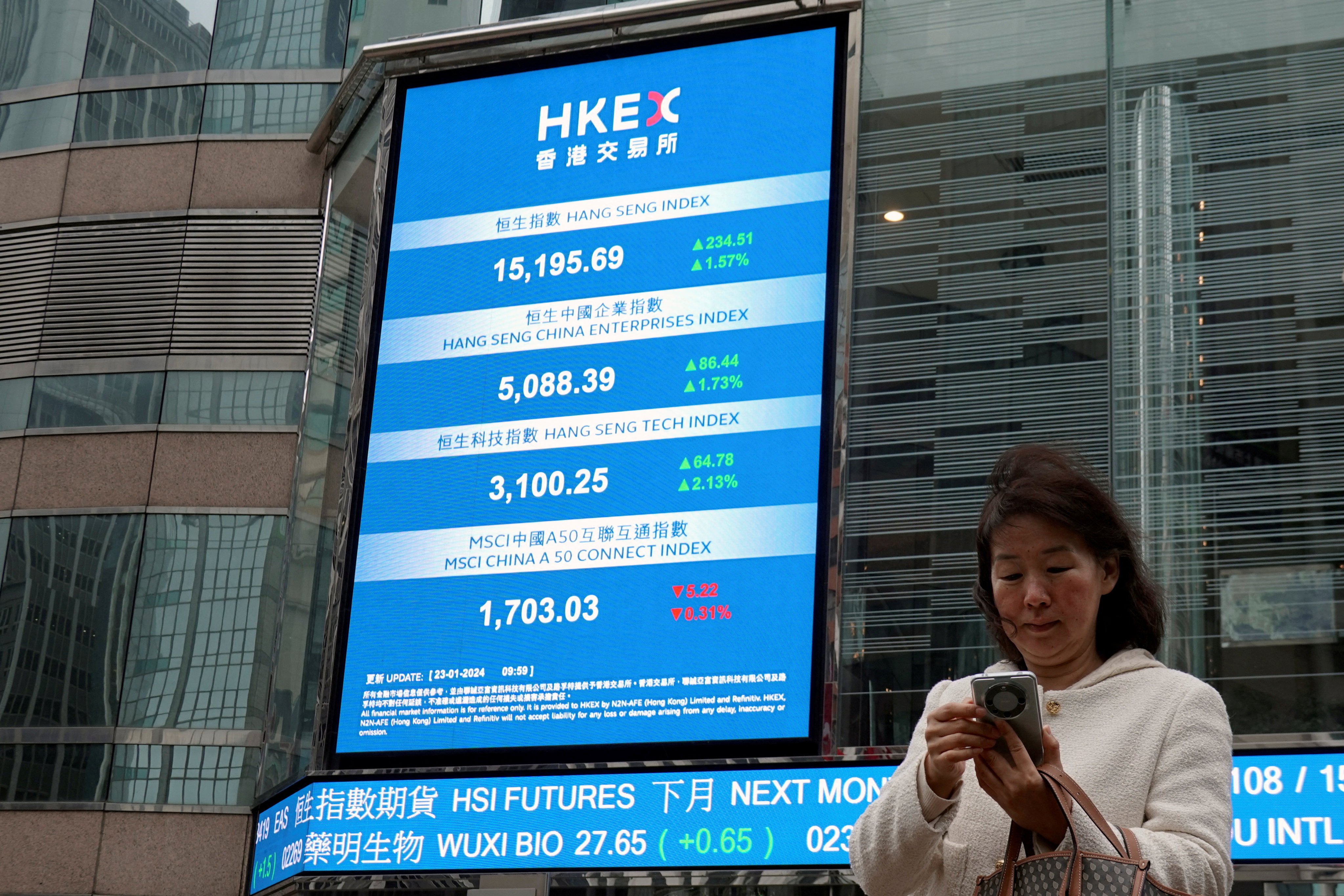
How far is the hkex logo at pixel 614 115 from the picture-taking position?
20.4 ft

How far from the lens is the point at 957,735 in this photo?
5.57 ft

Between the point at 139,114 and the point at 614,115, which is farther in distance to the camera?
the point at 139,114

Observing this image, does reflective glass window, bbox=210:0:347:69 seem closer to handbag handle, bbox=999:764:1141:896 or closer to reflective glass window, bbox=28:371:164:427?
reflective glass window, bbox=28:371:164:427

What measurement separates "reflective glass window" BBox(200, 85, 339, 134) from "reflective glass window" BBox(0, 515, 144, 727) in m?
2.07

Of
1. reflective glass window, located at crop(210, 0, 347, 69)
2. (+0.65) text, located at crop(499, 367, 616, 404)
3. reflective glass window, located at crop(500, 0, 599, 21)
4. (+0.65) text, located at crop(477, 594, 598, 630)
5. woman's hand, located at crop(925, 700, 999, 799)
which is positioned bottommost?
woman's hand, located at crop(925, 700, 999, 799)

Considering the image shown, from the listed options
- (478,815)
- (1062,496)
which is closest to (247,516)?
(478,815)

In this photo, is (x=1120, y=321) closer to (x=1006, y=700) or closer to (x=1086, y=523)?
(x=1086, y=523)

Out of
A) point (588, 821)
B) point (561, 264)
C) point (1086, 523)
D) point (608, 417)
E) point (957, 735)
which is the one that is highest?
point (561, 264)

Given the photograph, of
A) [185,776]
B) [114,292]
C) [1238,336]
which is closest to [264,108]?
[114,292]

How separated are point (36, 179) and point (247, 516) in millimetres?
2357

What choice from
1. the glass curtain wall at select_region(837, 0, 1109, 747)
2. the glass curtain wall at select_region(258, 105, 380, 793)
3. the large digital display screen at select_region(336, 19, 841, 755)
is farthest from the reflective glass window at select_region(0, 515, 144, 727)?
the glass curtain wall at select_region(837, 0, 1109, 747)

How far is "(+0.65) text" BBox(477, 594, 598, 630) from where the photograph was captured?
5613 millimetres

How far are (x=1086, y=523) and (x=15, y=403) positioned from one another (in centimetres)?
747

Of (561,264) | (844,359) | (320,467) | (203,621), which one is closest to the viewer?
(844,359)
